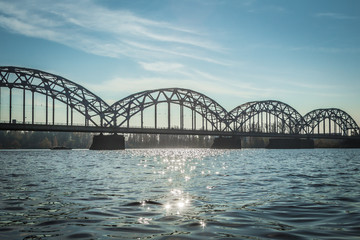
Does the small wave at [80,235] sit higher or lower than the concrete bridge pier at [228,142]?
lower

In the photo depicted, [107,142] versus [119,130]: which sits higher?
[119,130]

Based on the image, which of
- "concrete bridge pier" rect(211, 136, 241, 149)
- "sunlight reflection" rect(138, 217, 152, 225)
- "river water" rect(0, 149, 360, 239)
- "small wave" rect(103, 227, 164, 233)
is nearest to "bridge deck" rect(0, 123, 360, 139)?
"concrete bridge pier" rect(211, 136, 241, 149)

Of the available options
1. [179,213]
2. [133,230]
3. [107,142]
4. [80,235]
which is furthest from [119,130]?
[80,235]

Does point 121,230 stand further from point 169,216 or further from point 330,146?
point 330,146

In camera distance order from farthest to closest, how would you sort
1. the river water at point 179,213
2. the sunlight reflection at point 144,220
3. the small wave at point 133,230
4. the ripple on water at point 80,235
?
the sunlight reflection at point 144,220
the small wave at point 133,230
the river water at point 179,213
the ripple on water at point 80,235

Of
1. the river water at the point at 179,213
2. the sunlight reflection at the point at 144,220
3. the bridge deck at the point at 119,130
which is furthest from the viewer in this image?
the bridge deck at the point at 119,130

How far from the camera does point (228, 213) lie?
426 inches

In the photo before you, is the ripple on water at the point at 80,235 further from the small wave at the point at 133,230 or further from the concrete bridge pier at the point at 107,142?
the concrete bridge pier at the point at 107,142

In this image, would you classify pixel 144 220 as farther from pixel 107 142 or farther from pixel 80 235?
pixel 107 142

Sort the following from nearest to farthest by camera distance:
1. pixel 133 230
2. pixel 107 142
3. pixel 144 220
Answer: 1. pixel 133 230
2. pixel 144 220
3. pixel 107 142

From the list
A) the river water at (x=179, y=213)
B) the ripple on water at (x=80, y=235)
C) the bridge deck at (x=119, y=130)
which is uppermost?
the bridge deck at (x=119, y=130)

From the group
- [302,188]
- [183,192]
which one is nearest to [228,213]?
[183,192]

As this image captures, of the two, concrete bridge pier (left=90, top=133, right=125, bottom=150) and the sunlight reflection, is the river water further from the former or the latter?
concrete bridge pier (left=90, top=133, right=125, bottom=150)

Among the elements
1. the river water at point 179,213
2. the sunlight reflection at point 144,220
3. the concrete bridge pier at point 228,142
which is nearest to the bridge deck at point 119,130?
the concrete bridge pier at point 228,142
